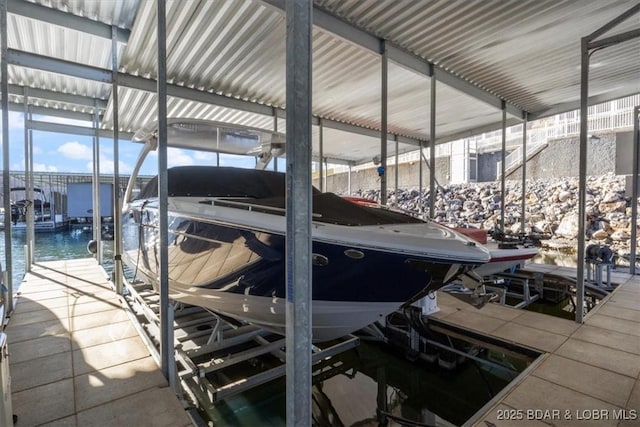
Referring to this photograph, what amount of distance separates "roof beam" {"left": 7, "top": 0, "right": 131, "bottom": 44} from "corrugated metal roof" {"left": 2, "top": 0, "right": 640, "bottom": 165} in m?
0.06

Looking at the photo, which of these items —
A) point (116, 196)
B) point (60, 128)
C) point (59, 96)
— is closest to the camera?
point (116, 196)

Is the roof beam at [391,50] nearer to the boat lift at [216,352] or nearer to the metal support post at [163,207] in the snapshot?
the metal support post at [163,207]

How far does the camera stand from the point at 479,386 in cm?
322

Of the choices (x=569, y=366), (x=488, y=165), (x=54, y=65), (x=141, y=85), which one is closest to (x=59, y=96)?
(x=141, y=85)

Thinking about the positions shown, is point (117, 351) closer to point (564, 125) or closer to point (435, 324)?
point (435, 324)

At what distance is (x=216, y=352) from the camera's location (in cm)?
347

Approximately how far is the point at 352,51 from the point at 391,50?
1.83ft

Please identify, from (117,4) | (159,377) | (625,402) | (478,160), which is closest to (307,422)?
(159,377)

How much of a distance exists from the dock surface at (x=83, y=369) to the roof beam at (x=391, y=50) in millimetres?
3471

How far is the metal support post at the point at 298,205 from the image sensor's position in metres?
1.06

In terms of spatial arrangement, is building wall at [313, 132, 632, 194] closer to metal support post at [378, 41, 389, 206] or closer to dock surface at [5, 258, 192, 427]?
metal support post at [378, 41, 389, 206]

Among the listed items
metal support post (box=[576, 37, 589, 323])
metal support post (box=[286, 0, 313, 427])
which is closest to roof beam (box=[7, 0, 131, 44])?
metal support post (box=[286, 0, 313, 427])

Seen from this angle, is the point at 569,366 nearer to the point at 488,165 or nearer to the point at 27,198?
the point at 27,198

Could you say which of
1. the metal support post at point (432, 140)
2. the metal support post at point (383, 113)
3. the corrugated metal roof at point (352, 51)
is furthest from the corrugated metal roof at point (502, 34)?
the metal support post at point (432, 140)
